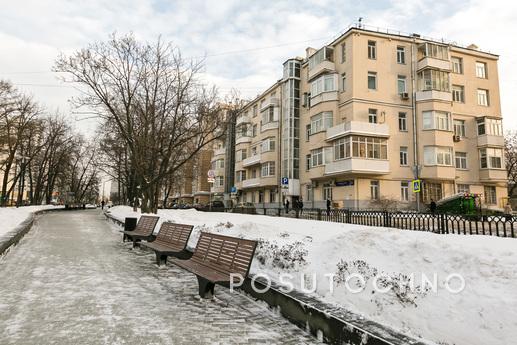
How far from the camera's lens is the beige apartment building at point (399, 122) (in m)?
30.8

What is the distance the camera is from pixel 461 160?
1347 inches

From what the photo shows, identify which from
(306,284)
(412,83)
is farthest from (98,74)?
(412,83)

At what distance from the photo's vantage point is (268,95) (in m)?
46.5

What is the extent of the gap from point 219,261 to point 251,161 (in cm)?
4060

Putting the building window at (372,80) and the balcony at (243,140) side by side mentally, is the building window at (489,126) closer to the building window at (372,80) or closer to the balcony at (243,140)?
the building window at (372,80)

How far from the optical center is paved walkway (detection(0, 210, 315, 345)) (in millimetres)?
4336

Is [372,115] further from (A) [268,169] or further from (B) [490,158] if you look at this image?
(A) [268,169]

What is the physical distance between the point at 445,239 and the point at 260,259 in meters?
3.37

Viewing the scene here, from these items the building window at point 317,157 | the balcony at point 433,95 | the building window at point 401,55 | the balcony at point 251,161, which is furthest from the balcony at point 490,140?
the balcony at point 251,161

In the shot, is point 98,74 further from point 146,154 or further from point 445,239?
point 445,239

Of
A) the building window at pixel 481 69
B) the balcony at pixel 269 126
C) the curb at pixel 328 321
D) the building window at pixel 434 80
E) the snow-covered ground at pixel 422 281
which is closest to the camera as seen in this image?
the snow-covered ground at pixel 422 281

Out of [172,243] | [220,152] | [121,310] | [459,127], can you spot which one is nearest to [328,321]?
[121,310]

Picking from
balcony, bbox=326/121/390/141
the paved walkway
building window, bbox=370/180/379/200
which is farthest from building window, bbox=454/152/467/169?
the paved walkway

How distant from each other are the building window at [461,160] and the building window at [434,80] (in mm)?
5940
